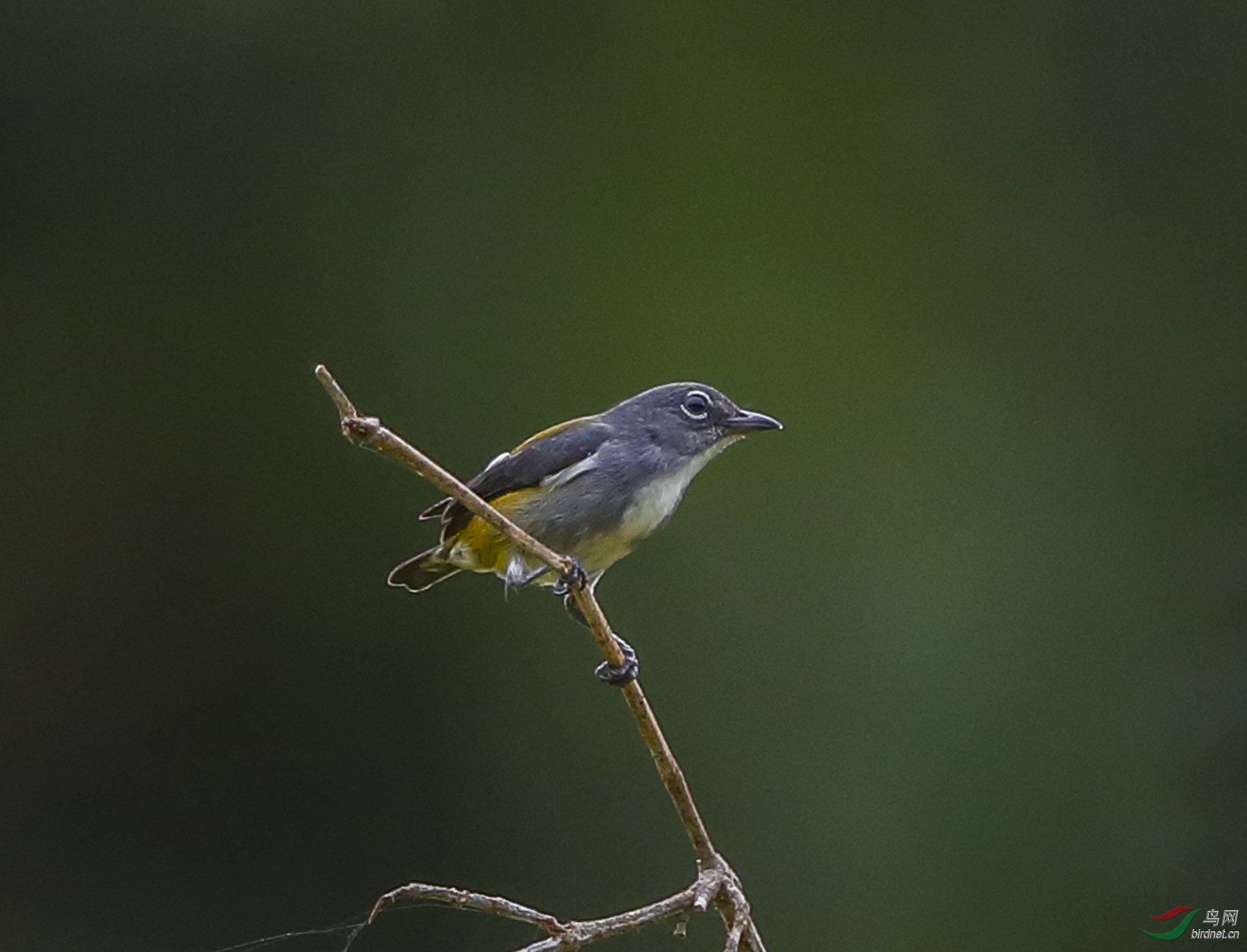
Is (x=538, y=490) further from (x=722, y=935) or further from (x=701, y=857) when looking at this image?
(x=722, y=935)

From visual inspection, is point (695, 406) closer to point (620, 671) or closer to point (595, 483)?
point (595, 483)

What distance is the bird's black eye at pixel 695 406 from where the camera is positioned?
8.45 feet

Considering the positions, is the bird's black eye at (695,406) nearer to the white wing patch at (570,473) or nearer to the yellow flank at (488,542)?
the white wing patch at (570,473)

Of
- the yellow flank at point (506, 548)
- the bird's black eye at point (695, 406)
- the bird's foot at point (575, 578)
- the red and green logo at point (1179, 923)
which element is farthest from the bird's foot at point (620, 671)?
the red and green logo at point (1179, 923)

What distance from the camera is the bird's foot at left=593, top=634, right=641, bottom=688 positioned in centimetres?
179

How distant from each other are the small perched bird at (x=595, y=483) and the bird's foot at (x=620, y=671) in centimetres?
19

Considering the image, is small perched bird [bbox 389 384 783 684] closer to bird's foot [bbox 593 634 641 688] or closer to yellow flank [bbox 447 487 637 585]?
yellow flank [bbox 447 487 637 585]

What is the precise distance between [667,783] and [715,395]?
1.18 m

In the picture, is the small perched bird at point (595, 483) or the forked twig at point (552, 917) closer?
the forked twig at point (552, 917)

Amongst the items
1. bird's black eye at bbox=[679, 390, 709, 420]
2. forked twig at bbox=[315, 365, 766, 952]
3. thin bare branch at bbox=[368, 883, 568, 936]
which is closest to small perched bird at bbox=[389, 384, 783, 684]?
bird's black eye at bbox=[679, 390, 709, 420]

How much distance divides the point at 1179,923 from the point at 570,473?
7.54 ft

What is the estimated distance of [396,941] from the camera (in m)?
3.56

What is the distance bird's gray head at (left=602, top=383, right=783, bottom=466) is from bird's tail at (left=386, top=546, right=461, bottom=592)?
44 cm

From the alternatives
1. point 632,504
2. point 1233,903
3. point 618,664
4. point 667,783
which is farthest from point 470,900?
point 1233,903
